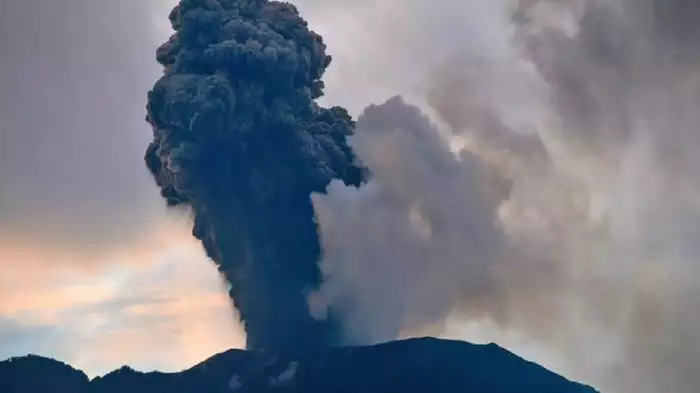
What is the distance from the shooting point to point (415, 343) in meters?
89.4

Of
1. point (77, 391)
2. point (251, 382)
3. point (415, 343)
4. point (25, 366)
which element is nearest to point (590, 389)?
point (415, 343)

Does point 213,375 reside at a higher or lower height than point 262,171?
lower

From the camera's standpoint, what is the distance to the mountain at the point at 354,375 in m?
75.8

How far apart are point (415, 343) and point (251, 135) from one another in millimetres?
44194

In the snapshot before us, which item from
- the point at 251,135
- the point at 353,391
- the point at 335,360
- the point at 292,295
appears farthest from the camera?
the point at 353,391

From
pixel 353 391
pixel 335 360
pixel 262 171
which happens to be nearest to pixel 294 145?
pixel 262 171

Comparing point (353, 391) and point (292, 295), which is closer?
point (292, 295)

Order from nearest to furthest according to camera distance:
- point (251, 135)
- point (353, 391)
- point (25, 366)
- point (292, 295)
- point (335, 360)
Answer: point (251, 135)
point (292, 295)
point (335, 360)
point (353, 391)
point (25, 366)

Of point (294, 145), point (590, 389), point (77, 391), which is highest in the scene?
point (294, 145)

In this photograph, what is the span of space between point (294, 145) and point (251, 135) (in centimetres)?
295

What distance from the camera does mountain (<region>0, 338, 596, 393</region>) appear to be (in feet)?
249

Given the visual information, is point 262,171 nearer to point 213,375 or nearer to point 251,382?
point 251,382

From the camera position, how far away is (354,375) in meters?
79.1

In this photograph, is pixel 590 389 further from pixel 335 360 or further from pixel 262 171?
pixel 262 171
